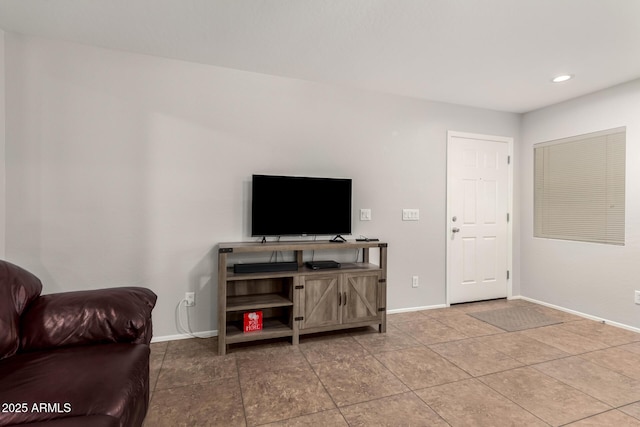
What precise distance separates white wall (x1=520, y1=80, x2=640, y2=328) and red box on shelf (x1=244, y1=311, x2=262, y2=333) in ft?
11.5

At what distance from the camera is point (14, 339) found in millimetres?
1488

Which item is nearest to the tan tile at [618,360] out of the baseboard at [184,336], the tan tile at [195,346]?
the tan tile at [195,346]

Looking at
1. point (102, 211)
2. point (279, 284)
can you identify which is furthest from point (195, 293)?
point (102, 211)

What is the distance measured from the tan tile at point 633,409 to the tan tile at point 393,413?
1.10 m

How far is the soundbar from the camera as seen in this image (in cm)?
267

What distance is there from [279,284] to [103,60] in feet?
7.90

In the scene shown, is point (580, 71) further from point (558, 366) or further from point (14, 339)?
point (14, 339)

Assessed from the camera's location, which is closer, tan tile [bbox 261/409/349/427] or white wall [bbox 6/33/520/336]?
tan tile [bbox 261/409/349/427]

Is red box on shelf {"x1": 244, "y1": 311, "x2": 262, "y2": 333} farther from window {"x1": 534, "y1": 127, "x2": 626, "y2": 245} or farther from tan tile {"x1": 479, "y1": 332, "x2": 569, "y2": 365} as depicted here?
window {"x1": 534, "y1": 127, "x2": 626, "y2": 245}

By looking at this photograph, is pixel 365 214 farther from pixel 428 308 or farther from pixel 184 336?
pixel 184 336

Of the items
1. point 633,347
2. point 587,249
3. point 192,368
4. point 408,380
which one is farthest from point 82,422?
point 587,249

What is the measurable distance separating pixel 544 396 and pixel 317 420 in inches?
56.8

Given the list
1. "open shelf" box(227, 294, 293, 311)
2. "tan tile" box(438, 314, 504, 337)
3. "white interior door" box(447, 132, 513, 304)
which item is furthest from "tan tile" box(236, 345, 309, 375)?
"white interior door" box(447, 132, 513, 304)

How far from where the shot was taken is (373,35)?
235 cm
